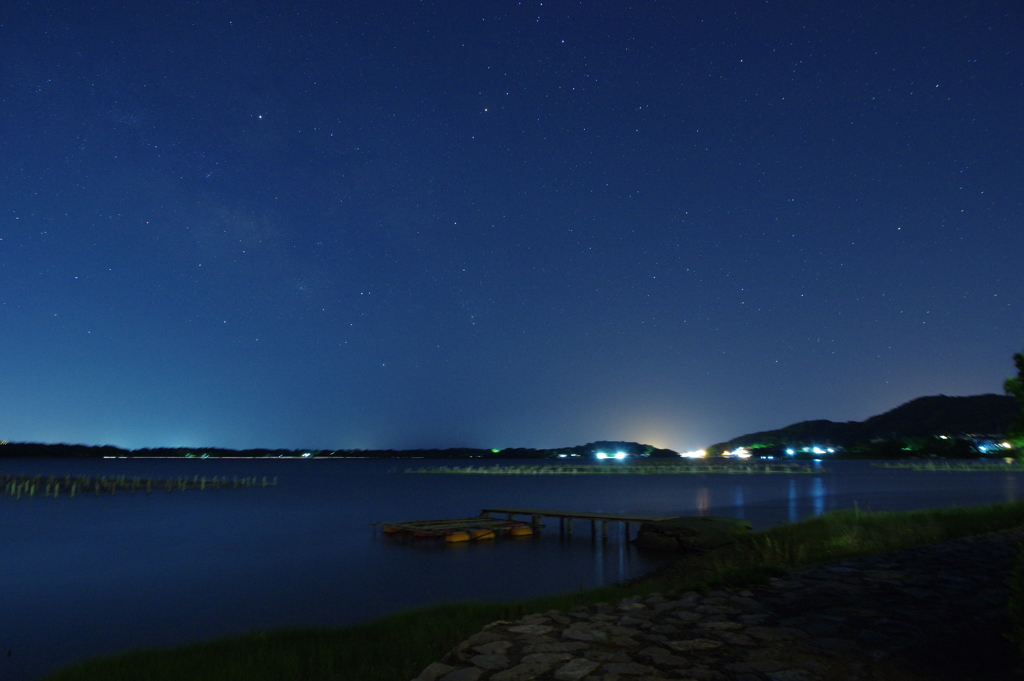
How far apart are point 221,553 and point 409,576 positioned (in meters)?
14.0

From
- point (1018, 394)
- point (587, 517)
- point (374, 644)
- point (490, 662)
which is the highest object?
point (1018, 394)

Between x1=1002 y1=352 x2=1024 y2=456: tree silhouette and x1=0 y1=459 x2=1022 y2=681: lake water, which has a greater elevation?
Result: x1=1002 y1=352 x2=1024 y2=456: tree silhouette

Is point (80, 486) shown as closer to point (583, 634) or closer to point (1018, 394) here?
point (583, 634)

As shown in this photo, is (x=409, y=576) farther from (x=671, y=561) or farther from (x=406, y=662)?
(x=406, y=662)

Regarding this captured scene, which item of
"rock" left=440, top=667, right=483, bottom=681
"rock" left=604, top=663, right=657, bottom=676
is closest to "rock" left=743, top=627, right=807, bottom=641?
"rock" left=604, top=663, right=657, bottom=676

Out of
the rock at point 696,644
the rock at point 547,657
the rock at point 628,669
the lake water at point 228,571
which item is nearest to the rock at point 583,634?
the rock at point 547,657

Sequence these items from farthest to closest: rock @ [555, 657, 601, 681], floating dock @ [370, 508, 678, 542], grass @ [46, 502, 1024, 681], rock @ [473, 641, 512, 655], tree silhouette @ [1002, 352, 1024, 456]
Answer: floating dock @ [370, 508, 678, 542]
tree silhouette @ [1002, 352, 1024, 456]
grass @ [46, 502, 1024, 681]
rock @ [473, 641, 512, 655]
rock @ [555, 657, 601, 681]

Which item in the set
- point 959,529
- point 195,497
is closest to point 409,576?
point 959,529

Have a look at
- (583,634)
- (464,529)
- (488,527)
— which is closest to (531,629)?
(583,634)

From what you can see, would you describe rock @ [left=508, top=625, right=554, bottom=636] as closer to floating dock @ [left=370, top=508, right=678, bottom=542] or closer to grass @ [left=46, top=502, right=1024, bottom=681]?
grass @ [left=46, top=502, right=1024, bottom=681]

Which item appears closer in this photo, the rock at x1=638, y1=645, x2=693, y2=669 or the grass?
the rock at x1=638, y1=645, x2=693, y2=669

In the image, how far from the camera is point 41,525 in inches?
1742

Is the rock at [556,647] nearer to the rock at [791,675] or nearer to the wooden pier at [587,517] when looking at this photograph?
the rock at [791,675]

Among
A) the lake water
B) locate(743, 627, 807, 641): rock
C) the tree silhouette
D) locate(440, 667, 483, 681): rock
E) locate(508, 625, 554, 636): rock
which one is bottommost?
the lake water
